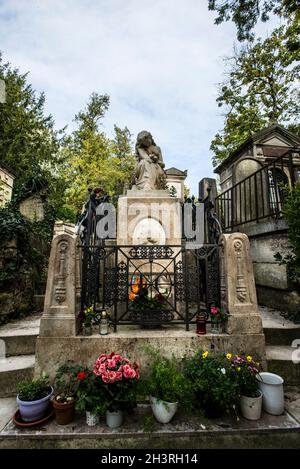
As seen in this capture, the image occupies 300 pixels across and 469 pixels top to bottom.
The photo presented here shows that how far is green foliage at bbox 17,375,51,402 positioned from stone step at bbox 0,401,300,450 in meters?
0.25

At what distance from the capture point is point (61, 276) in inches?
118

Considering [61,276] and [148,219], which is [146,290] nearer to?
[61,276]

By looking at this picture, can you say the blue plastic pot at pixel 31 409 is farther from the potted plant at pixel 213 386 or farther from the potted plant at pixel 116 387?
the potted plant at pixel 213 386

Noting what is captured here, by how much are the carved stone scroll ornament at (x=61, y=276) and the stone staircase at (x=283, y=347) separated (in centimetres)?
279

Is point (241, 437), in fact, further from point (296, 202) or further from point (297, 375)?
point (296, 202)

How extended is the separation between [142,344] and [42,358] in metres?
1.21

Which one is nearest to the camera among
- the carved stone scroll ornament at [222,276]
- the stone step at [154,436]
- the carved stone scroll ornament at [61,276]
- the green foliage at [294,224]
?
the stone step at [154,436]

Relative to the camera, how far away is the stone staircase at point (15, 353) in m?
2.88

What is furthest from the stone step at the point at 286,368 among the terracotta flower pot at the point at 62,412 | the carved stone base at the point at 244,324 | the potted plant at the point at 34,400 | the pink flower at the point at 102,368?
the potted plant at the point at 34,400

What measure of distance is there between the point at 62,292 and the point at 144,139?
3.92m

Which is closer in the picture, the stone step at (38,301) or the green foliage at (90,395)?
the green foliage at (90,395)

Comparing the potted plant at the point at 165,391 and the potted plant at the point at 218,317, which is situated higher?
the potted plant at the point at 218,317

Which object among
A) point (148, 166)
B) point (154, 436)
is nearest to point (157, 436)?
point (154, 436)

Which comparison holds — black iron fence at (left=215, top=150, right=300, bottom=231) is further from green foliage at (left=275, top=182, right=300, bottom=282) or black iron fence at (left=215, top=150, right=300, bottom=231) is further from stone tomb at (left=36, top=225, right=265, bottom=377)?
stone tomb at (left=36, top=225, right=265, bottom=377)
